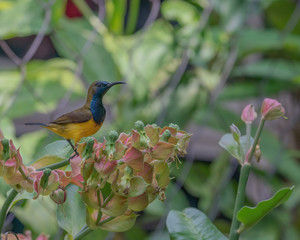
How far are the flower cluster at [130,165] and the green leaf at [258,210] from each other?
6cm

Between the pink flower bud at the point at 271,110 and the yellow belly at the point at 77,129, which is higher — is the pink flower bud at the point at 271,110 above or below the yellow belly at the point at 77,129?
above

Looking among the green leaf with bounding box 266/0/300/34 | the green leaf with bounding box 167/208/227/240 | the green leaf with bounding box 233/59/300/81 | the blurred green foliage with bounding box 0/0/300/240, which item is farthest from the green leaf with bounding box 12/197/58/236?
the green leaf with bounding box 266/0/300/34

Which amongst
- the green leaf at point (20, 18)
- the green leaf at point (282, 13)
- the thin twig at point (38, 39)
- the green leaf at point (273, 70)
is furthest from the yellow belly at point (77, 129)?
the green leaf at point (282, 13)

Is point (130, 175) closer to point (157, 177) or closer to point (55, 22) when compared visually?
point (157, 177)

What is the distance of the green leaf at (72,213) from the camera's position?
0.81 ft

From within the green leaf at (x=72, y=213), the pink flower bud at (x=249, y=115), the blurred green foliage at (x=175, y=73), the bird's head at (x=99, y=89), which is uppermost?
the bird's head at (x=99, y=89)

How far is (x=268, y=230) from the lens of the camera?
1139 mm

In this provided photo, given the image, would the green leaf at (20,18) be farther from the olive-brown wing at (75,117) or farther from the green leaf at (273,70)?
the olive-brown wing at (75,117)

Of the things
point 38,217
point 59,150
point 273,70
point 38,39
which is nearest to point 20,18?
point 38,39

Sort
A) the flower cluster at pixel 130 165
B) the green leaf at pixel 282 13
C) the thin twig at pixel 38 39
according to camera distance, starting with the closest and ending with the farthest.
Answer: the flower cluster at pixel 130 165 → the thin twig at pixel 38 39 → the green leaf at pixel 282 13

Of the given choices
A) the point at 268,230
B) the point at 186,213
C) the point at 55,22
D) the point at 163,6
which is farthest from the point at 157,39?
the point at 186,213

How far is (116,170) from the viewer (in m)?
0.21

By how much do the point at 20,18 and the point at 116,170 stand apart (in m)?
0.73

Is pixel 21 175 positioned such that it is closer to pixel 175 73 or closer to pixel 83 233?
pixel 83 233
